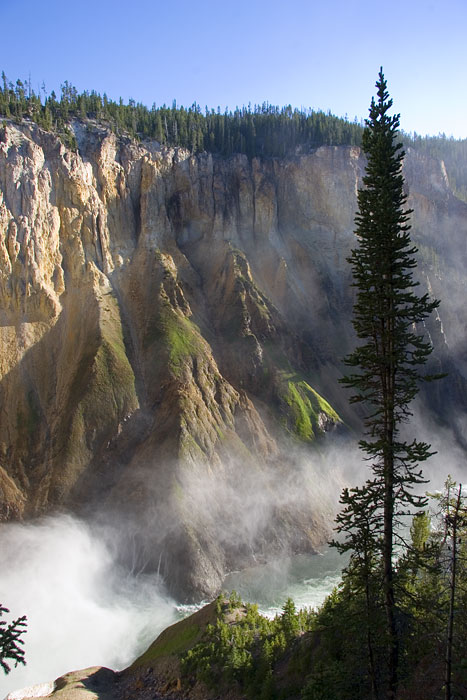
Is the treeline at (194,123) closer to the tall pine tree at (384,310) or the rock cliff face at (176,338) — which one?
the rock cliff face at (176,338)

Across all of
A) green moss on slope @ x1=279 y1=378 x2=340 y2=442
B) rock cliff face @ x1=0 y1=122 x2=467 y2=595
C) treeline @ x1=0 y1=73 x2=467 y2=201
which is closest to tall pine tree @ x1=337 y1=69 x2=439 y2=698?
rock cliff face @ x1=0 y1=122 x2=467 y2=595

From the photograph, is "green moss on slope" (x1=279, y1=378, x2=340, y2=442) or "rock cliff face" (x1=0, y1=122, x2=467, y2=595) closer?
"rock cliff face" (x1=0, y1=122, x2=467, y2=595)

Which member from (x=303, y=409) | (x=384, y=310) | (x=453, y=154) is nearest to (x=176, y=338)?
(x=303, y=409)

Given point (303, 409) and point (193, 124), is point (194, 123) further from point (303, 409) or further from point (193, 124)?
point (303, 409)

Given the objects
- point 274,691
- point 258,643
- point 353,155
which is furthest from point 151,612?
point 353,155

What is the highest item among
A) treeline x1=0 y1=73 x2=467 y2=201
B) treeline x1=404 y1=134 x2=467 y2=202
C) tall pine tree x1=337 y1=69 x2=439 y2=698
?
treeline x1=404 y1=134 x2=467 y2=202

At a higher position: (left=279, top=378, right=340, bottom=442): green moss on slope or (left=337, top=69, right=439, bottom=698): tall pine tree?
(left=279, top=378, right=340, bottom=442): green moss on slope

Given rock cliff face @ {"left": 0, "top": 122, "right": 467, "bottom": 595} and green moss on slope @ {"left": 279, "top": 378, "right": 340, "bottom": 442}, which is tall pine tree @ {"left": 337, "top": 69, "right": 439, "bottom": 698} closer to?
rock cliff face @ {"left": 0, "top": 122, "right": 467, "bottom": 595}

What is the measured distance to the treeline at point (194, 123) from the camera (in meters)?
67.4

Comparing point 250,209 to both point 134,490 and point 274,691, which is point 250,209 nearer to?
point 134,490

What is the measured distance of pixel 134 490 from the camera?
1702 inches

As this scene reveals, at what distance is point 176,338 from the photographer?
55.7 m

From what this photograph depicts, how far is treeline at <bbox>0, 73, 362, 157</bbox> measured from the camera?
2655 inches

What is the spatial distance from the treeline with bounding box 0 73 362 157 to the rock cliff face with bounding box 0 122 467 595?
4297 mm
